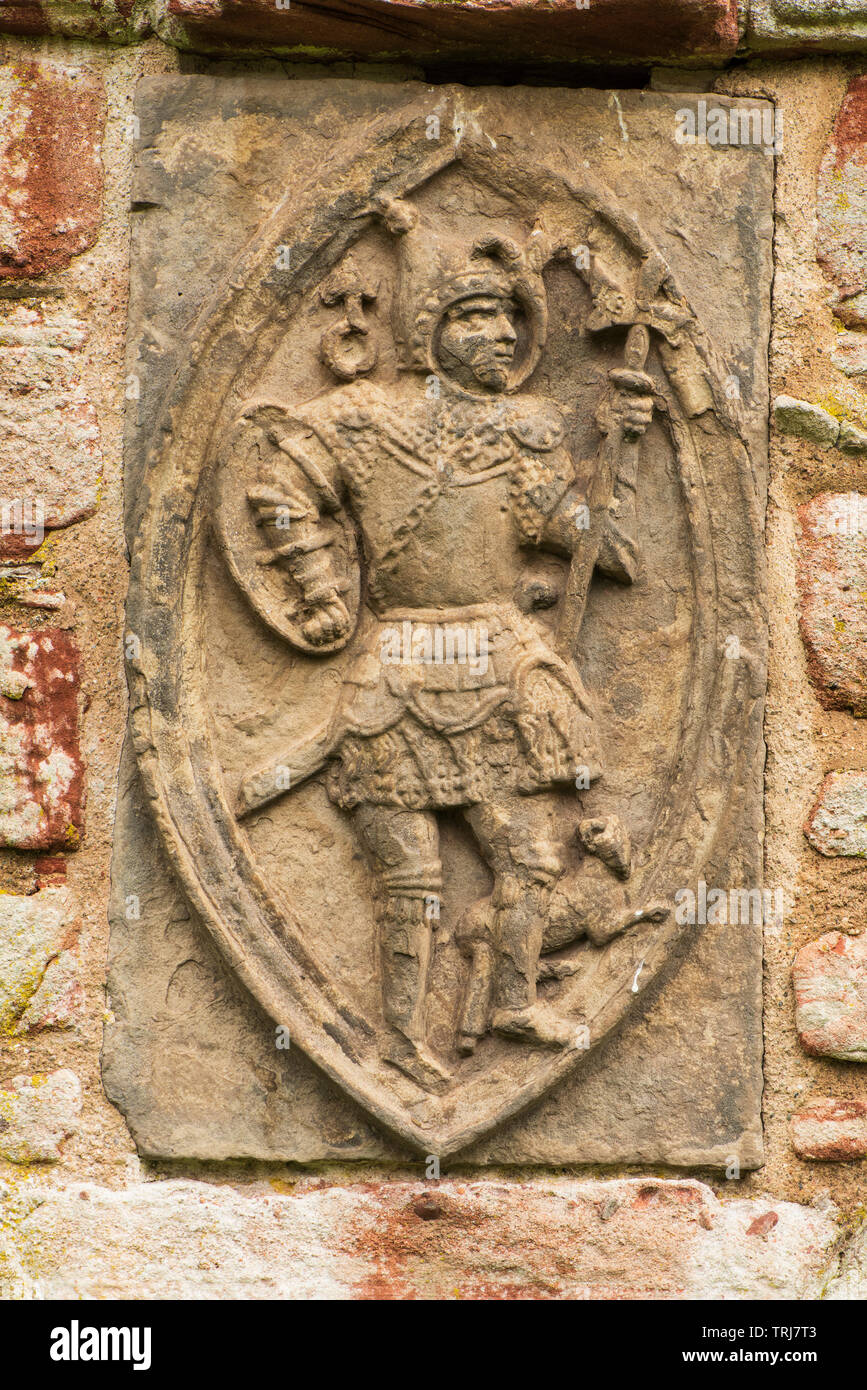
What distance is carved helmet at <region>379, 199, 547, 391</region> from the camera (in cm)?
241

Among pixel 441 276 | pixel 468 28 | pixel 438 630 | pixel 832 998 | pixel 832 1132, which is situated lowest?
pixel 832 1132

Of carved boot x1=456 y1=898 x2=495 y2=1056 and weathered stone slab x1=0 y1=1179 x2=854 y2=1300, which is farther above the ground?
carved boot x1=456 y1=898 x2=495 y2=1056

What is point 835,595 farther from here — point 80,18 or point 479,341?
point 80,18

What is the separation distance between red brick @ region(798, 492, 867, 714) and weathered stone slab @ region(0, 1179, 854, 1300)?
3.09 feet

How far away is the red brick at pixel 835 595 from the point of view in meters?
2.52

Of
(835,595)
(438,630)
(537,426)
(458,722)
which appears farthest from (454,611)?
(835,595)

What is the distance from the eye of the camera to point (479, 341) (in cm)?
242

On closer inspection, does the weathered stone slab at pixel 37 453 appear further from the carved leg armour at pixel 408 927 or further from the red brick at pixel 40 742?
the carved leg armour at pixel 408 927

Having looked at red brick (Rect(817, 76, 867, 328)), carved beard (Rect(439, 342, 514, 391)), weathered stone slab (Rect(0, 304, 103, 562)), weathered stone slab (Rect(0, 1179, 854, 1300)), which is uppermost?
red brick (Rect(817, 76, 867, 328))

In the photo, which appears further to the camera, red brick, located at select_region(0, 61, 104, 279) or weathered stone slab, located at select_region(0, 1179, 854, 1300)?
red brick, located at select_region(0, 61, 104, 279)

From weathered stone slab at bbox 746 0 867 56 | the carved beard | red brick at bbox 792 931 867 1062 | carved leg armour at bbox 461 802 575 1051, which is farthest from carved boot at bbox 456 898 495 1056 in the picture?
weathered stone slab at bbox 746 0 867 56

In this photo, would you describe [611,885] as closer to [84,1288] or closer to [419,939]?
[419,939]

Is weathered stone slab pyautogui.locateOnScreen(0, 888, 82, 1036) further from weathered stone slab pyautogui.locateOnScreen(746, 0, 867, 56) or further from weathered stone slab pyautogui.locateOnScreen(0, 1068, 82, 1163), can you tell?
weathered stone slab pyautogui.locateOnScreen(746, 0, 867, 56)

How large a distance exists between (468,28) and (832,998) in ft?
5.97
